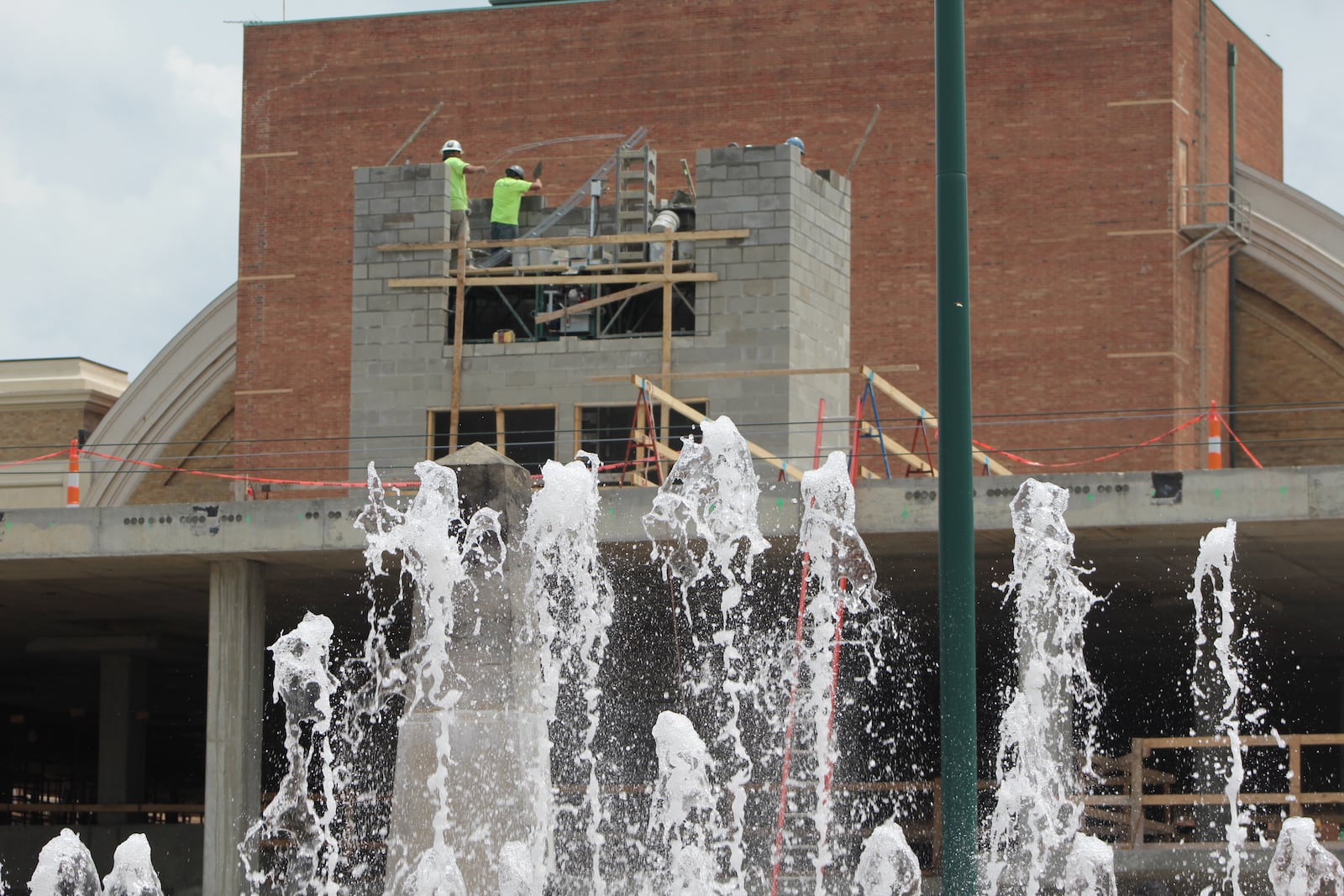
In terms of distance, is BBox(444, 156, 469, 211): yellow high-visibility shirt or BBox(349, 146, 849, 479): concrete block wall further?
BBox(444, 156, 469, 211): yellow high-visibility shirt

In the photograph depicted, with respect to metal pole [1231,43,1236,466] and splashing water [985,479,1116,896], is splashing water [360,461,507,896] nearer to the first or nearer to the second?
splashing water [985,479,1116,896]

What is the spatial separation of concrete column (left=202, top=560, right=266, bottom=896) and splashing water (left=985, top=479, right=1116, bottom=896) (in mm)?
7817

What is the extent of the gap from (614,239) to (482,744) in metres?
12.9

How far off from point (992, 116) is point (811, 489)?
1569cm

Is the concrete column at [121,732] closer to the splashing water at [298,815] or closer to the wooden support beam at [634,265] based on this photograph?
the splashing water at [298,815]

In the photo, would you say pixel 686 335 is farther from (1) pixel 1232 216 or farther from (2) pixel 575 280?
(1) pixel 1232 216

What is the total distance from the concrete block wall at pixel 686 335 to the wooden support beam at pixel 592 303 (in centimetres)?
32

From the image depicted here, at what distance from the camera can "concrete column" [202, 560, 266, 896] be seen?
2089cm

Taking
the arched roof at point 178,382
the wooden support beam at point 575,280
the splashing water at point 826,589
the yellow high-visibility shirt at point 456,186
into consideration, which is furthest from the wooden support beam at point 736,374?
the arched roof at point 178,382

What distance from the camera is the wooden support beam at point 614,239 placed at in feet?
78.5

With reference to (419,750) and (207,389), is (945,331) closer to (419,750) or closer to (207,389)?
(419,750)

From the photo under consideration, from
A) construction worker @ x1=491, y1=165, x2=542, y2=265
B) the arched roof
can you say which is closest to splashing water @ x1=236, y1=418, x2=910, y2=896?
construction worker @ x1=491, y1=165, x2=542, y2=265

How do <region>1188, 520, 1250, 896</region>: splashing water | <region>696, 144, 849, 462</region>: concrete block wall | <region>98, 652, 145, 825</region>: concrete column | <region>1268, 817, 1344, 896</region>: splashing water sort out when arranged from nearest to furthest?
<region>1268, 817, 1344, 896</region>: splashing water, <region>1188, 520, 1250, 896</region>: splashing water, <region>696, 144, 849, 462</region>: concrete block wall, <region>98, 652, 145, 825</region>: concrete column

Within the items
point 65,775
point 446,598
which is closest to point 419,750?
point 446,598
